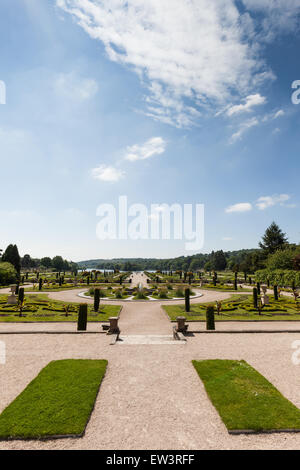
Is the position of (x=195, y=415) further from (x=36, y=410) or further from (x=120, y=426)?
(x=36, y=410)

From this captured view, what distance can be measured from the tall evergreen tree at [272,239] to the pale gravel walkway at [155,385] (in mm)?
65084

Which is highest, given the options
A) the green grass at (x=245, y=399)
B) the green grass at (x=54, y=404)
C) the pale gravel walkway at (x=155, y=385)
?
the green grass at (x=54, y=404)

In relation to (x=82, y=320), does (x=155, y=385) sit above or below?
below

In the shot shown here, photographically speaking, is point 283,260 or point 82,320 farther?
point 283,260

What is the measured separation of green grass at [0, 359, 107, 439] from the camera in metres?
6.29

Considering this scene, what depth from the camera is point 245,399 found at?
7.84m

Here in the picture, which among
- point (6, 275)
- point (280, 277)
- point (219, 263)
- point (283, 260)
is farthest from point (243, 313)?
point (219, 263)

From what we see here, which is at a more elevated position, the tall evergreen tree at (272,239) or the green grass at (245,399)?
the tall evergreen tree at (272,239)

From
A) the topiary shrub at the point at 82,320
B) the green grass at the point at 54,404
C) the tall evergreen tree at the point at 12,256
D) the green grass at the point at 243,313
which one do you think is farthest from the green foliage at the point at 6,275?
the green grass at the point at 54,404

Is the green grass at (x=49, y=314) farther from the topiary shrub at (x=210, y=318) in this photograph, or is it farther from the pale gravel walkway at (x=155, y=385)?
the topiary shrub at (x=210, y=318)

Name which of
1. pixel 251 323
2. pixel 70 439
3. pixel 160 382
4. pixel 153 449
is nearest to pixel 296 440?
pixel 153 449

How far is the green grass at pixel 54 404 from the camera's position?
6289 mm

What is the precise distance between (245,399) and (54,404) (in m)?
6.47

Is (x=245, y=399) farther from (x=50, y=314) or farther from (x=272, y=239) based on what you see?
(x=272, y=239)
